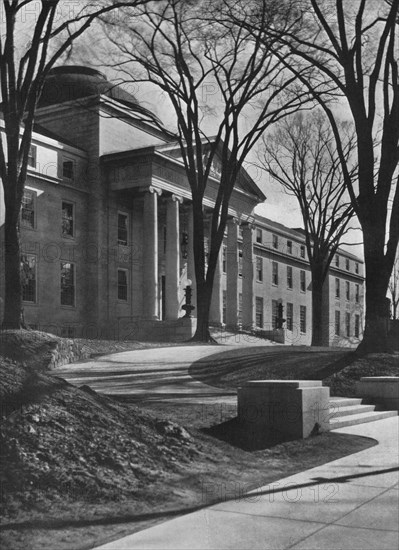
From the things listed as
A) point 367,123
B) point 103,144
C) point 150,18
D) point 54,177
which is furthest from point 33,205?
point 367,123

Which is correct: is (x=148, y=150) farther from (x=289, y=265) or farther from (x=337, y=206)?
(x=289, y=265)

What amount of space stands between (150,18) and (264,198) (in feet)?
82.5

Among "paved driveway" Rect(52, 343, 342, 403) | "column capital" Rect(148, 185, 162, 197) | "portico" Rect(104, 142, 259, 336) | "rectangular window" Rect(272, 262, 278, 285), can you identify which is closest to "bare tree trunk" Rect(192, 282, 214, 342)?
"paved driveway" Rect(52, 343, 342, 403)

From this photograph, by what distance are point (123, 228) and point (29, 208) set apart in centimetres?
788

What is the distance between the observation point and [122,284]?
4381 cm

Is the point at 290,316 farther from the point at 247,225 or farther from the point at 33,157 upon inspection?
the point at 33,157

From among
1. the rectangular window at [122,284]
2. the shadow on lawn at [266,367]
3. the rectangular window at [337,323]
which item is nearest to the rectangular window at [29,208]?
the rectangular window at [122,284]

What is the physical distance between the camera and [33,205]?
3869 cm

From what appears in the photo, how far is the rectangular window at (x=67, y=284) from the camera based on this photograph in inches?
1577

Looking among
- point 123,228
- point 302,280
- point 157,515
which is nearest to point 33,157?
point 123,228

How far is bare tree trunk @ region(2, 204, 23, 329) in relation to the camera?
2180 centimetres

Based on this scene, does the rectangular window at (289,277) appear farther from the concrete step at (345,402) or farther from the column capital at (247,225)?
the concrete step at (345,402)

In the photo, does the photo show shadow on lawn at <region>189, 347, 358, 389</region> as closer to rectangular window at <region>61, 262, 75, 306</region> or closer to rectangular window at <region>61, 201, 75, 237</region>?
rectangular window at <region>61, 262, 75, 306</region>

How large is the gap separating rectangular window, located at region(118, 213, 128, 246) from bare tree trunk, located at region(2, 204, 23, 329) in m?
22.0
